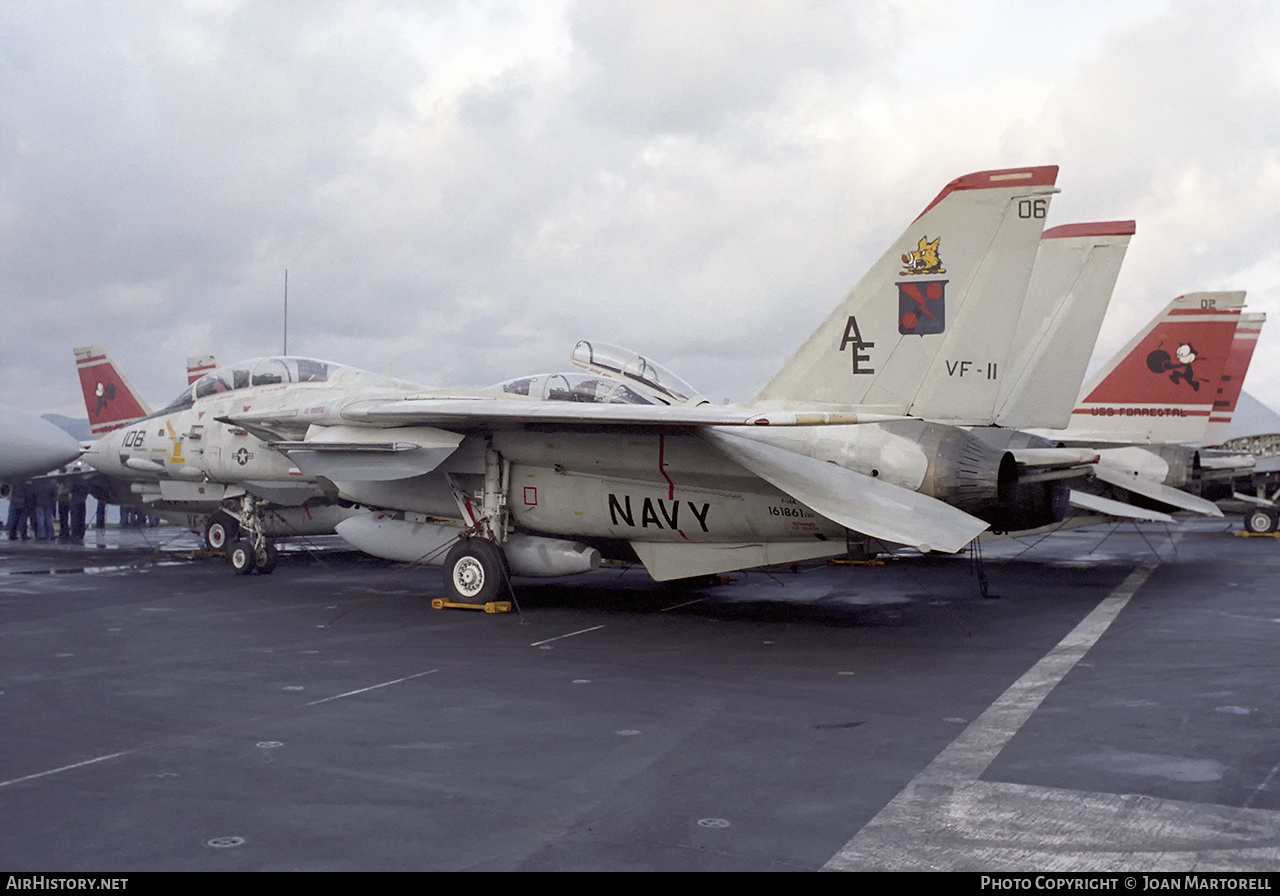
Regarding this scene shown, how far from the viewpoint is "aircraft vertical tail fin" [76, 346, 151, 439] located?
24812 mm

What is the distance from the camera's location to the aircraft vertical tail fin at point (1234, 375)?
22.3 m

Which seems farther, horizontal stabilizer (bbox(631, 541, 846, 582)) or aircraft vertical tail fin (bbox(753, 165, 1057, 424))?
horizontal stabilizer (bbox(631, 541, 846, 582))

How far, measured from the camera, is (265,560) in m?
15.7

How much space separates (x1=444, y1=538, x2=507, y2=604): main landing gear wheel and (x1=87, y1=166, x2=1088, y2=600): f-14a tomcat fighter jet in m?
0.03

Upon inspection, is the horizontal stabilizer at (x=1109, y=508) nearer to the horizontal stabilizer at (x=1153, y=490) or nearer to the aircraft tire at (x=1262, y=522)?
the horizontal stabilizer at (x=1153, y=490)

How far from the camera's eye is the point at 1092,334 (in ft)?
46.6

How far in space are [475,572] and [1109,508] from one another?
1035 centimetres

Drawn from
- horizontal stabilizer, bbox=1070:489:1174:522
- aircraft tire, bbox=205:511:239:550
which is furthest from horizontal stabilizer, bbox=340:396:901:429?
horizontal stabilizer, bbox=1070:489:1174:522

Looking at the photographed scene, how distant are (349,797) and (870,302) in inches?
305

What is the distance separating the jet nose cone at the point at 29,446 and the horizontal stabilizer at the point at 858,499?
44.2 ft

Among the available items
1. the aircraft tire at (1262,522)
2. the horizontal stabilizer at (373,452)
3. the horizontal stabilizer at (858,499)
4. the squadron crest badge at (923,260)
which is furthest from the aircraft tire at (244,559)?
the aircraft tire at (1262,522)

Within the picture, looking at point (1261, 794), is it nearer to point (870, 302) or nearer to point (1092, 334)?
point (870, 302)

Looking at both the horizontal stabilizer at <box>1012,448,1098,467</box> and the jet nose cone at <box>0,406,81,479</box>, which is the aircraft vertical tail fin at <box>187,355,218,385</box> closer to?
the jet nose cone at <box>0,406,81,479</box>
